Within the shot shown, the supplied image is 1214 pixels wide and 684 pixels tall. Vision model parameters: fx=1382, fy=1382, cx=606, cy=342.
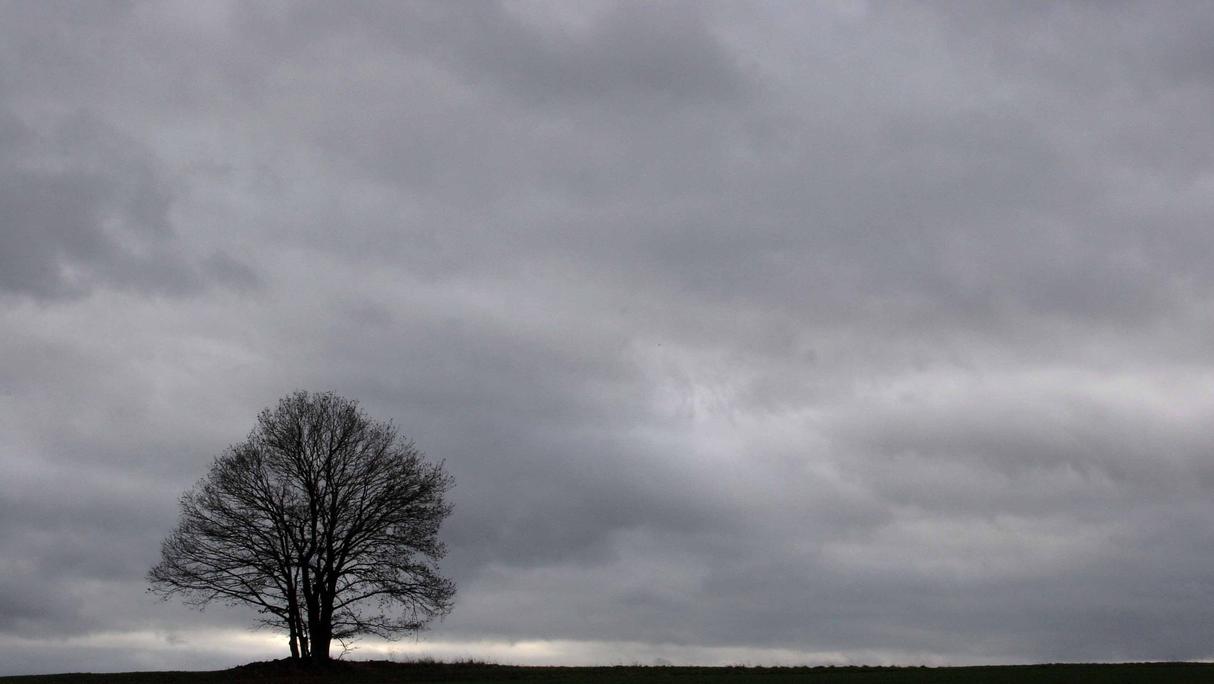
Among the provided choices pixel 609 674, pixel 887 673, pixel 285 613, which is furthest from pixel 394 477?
pixel 887 673

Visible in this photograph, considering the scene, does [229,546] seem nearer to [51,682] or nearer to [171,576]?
[171,576]

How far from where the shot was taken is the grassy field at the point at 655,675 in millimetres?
50281

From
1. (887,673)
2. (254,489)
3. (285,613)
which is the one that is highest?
(254,489)

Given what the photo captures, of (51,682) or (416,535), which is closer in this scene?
(51,682)

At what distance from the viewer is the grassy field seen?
5028 centimetres

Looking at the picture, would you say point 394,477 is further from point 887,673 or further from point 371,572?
point 887,673

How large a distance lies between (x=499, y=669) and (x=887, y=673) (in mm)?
16018

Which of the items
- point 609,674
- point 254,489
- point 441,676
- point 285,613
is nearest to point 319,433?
point 254,489

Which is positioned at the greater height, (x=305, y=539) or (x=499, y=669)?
(x=305, y=539)

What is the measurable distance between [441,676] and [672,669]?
385 inches

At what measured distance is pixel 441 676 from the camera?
55531 mm

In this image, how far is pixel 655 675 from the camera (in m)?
54.3

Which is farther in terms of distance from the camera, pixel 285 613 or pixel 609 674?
pixel 285 613

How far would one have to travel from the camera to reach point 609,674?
55156mm
